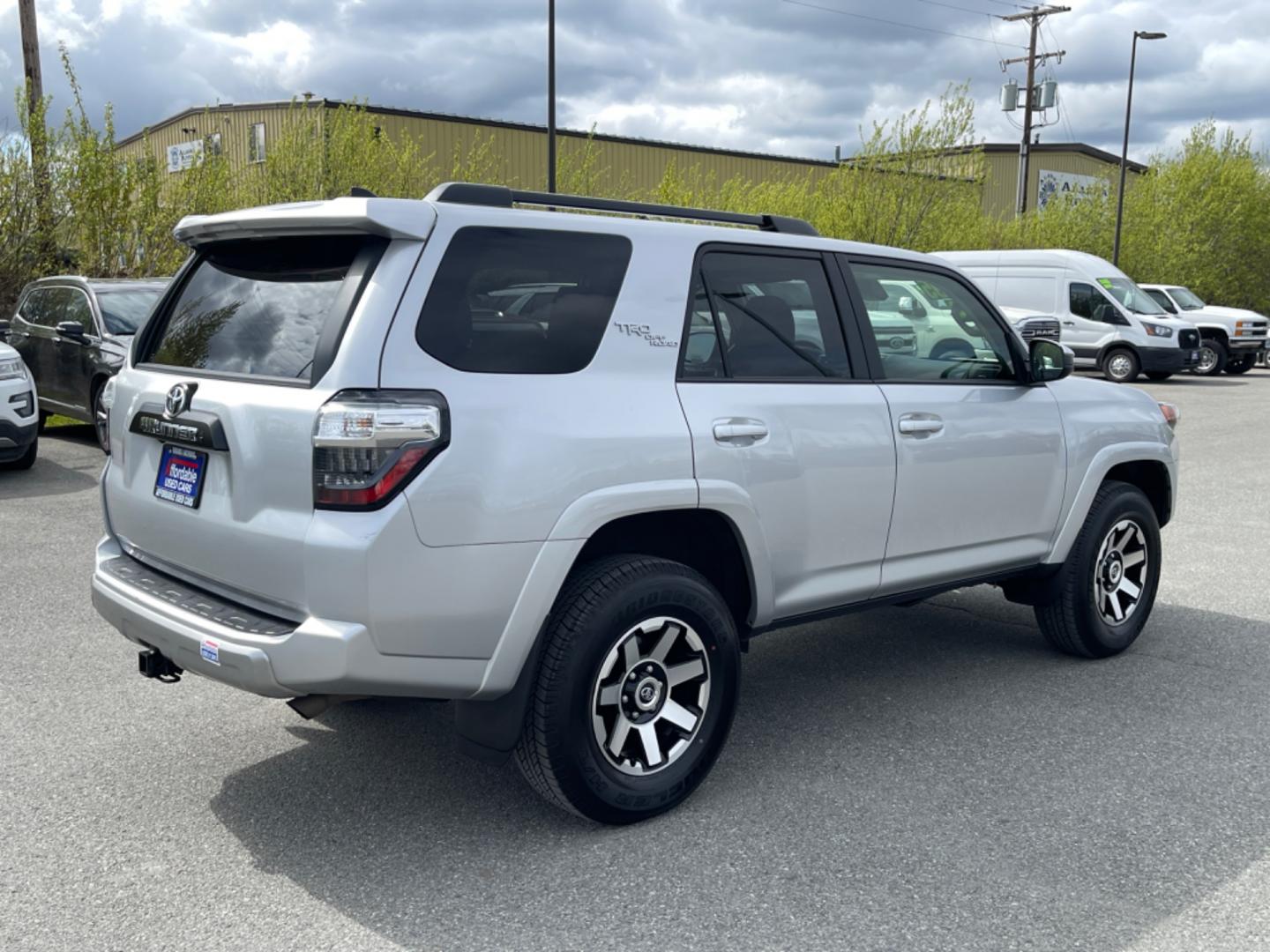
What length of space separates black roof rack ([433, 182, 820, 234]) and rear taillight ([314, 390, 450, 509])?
70 cm

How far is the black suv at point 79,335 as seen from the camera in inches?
441

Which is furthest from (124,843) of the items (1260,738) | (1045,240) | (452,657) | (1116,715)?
(1045,240)

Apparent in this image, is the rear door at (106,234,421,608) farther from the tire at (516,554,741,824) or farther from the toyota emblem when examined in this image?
the tire at (516,554,741,824)

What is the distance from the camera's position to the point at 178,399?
3477mm

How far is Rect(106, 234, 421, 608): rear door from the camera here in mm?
3113

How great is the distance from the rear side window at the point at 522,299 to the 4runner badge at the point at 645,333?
6cm

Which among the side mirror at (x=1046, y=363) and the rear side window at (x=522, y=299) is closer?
the rear side window at (x=522, y=299)

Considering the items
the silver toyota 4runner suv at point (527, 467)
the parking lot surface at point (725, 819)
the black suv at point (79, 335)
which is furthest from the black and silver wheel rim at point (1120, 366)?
the silver toyota 4runner suv at point (527, 467)

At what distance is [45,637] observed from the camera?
17.7 feet

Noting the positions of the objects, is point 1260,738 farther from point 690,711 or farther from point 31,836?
point 31,836

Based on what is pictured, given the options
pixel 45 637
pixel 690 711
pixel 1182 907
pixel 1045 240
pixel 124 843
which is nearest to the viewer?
pixel 1182 907

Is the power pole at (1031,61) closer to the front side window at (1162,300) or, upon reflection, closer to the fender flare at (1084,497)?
Result: the front side window at (1162,300)

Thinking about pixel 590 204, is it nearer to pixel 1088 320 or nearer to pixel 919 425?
pixel 919 425

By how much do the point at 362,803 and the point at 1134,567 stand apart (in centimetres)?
359
